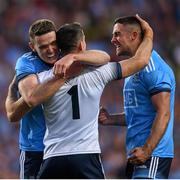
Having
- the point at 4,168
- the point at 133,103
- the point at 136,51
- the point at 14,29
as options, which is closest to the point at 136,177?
the point at 133,103

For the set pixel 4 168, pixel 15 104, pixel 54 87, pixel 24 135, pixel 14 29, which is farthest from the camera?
pixel 14 29

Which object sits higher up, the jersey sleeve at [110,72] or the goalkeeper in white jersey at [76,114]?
the jersey sleeve at [110,72]

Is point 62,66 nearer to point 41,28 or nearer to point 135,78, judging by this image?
Result: point 41,28

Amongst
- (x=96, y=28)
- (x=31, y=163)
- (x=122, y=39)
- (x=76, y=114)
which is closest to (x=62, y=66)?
(x=76, y=114)

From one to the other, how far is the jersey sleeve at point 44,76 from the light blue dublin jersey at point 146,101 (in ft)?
2.36

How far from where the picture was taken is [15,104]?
5.35 m

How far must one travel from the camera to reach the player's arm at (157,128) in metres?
5.35

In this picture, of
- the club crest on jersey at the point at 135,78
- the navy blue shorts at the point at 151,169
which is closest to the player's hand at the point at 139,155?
the navy blue shorts at the point at 151,169

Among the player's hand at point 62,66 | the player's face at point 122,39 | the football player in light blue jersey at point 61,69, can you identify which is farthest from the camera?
the player's face at point 122,39

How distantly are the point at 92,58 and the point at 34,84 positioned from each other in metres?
0.42

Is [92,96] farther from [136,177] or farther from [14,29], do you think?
[14,29]

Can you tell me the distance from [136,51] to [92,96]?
1.91 ft

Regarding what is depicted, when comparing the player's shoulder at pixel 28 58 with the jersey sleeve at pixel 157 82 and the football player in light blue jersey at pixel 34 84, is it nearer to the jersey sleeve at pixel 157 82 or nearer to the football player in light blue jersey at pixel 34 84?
the football player in light blue jersey at pixel 34 84

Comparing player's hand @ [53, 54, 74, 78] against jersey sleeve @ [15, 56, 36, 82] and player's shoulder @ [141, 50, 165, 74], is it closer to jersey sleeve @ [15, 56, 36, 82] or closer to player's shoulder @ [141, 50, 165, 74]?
jersey sleeve @ [15, 56, 36, 82]
